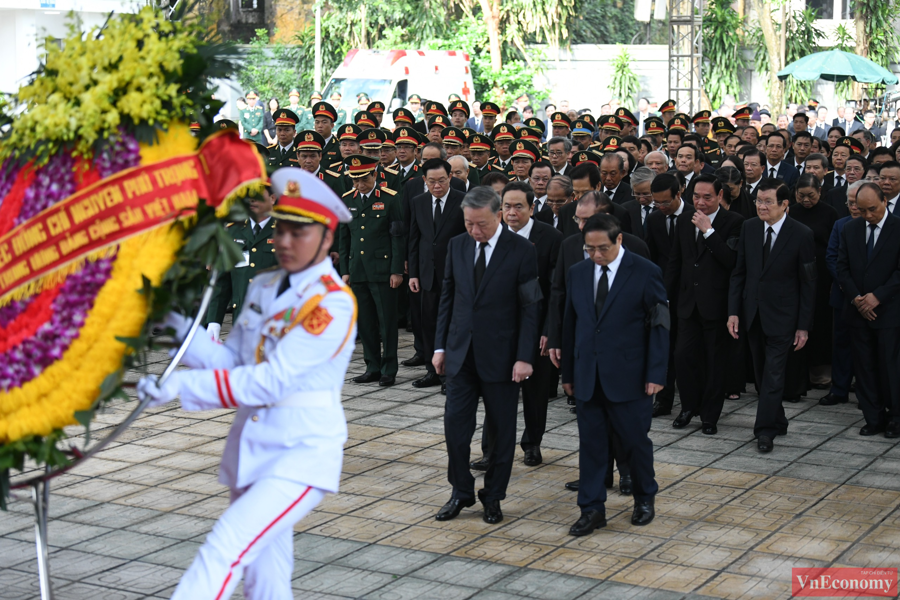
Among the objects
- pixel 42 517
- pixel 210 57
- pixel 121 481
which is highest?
pixel 210 57

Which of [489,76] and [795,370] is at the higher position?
[489,76]

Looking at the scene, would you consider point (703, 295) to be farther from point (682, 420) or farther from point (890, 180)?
point (890, 180)

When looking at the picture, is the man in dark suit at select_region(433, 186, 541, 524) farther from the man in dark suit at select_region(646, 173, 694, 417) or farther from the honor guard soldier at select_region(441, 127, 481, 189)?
the honor guard soldier at select_region(441, 127, 481, 189)

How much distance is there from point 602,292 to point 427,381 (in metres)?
3.76

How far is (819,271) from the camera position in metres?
9.80

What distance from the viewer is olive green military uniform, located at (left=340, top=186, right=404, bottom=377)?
32.4 ft

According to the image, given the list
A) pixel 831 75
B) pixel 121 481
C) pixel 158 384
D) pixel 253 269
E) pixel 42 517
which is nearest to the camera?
pixel 158 384

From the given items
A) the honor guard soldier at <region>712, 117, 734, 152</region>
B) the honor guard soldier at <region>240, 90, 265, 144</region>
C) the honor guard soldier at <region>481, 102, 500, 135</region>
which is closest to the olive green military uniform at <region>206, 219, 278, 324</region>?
the honor guard soldier at <region>481, 102, 500, 135</region>

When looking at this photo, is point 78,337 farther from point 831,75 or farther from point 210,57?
point 831,75

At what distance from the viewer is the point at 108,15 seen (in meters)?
3.85

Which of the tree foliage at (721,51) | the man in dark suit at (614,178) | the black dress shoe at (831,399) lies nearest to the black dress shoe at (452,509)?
the black dress shoe at (831,399)

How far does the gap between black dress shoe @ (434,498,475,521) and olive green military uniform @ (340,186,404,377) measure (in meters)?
3.60

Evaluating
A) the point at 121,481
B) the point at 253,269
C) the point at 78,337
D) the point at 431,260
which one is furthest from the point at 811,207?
the point at 78,337

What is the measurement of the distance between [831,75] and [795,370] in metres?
15.2
